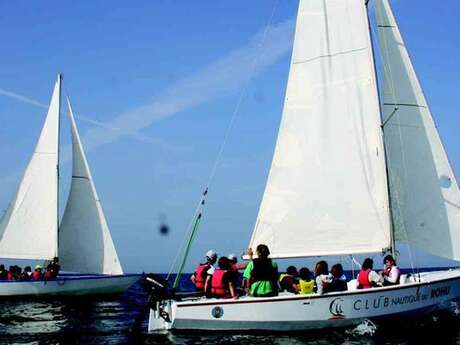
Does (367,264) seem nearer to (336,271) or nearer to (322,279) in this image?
(336,271)

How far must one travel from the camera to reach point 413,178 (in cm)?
1777

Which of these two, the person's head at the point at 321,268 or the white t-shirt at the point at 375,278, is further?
the white t-shirt at the point at 375,278

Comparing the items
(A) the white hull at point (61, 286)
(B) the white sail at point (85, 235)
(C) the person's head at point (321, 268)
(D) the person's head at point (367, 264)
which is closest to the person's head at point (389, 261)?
(D) the person's head at point (367, 264)

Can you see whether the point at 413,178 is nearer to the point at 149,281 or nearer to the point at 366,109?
the point at 366,109

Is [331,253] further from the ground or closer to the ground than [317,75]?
closer to the ground

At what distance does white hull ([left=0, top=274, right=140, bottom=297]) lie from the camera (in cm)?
2775

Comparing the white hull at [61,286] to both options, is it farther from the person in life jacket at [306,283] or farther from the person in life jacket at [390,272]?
the person in life jacket at [390,272]

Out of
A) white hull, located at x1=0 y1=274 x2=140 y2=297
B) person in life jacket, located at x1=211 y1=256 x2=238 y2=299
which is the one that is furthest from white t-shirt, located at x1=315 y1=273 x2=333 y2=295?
white hull, located at x1=0 y1=274 x2=140 y2=297

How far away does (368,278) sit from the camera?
15984mm

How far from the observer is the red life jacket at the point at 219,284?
15484 millimetres

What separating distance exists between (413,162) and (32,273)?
18.8 metres

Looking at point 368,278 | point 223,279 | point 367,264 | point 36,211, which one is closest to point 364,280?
point 368,278

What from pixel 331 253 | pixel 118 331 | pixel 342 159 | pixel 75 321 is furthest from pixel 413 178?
pixel 75 321

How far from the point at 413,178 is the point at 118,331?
9.44 meters
